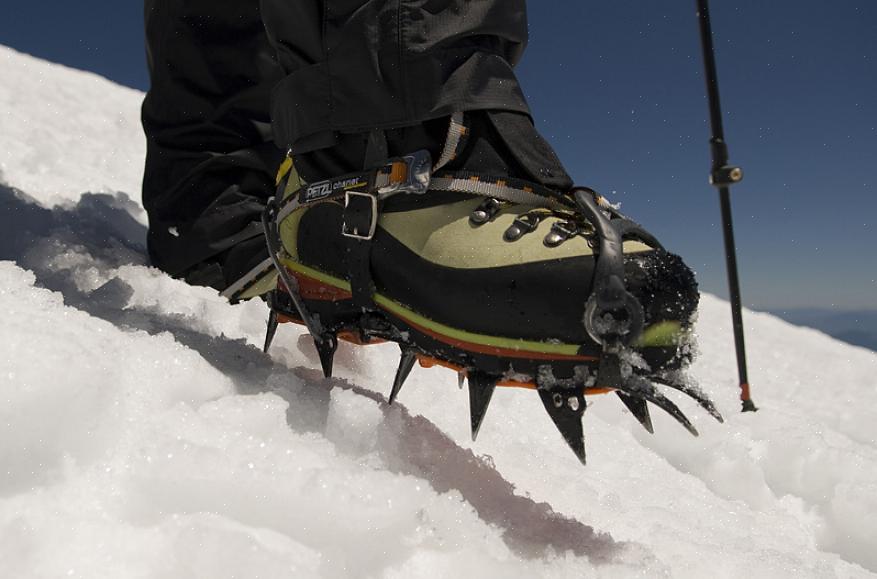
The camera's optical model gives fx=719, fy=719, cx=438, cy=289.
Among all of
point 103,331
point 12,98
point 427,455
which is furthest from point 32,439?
point 12,98

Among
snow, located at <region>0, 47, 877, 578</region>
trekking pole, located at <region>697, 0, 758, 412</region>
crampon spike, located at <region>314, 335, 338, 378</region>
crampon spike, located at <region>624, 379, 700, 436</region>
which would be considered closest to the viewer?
snow, located at <region>0, 47, 877, 578</region>

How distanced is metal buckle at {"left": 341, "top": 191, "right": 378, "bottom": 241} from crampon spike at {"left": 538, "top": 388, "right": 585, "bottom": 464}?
1.08 ft

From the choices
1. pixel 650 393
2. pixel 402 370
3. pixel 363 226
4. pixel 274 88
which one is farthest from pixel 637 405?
pixel 274 88

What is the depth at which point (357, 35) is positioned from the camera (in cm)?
97

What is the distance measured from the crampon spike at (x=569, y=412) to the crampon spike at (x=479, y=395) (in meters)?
0.07

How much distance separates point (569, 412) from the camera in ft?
2.73

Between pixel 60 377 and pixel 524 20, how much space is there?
2.51 ft

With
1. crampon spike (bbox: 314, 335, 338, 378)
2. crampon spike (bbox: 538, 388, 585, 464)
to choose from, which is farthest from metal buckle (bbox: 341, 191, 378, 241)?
crampon spike (bbox: 538, 388, 585, 464)

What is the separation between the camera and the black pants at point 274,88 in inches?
37.0

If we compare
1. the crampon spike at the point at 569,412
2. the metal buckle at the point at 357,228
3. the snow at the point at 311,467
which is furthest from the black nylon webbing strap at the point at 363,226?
the crampon spike at the point at 569,412

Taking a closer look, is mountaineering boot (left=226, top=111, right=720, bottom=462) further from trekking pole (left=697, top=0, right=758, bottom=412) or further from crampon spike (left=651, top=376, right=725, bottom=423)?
trekking pole (left=697, top=0, right=758, bottom=412)

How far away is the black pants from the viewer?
0.94 meters

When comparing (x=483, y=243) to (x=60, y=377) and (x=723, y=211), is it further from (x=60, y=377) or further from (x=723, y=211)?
(x=723, y=211)

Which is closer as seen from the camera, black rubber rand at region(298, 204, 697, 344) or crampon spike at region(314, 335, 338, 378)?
black rubber rand at region(298, 204, 697, 344)
